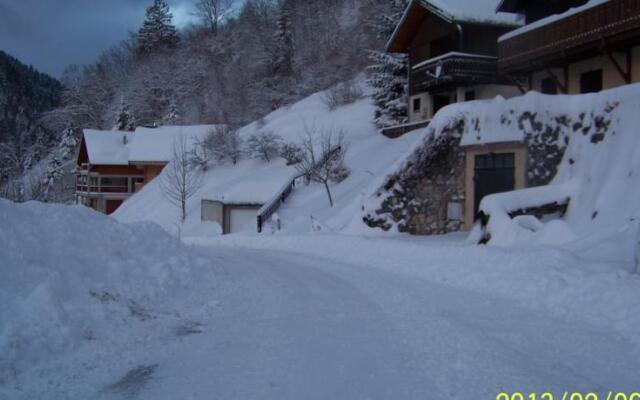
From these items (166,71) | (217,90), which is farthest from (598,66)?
(166,71)

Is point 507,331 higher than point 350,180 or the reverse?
the reverse

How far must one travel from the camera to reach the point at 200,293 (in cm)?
957

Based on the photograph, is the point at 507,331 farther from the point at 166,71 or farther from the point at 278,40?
the point at 166,71

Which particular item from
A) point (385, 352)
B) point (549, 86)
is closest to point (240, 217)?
point (549, 86)

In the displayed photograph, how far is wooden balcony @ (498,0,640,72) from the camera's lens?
18203 millimetres

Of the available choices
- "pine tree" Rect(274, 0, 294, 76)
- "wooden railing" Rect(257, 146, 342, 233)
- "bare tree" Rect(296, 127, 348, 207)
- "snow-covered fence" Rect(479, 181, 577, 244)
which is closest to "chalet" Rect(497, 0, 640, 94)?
"snow-covered fence" Rect(479, 181, 577, 244)

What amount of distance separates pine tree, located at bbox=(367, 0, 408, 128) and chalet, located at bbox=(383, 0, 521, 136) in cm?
162

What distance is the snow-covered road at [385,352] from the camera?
193 inches

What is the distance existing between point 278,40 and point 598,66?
146ft

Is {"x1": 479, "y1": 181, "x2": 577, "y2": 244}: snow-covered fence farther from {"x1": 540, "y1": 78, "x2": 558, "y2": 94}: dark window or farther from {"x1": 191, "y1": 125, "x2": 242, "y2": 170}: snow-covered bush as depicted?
{"x1": 191, "y1": 125, "x2": 242, "y2": 170}: snow-covered bush

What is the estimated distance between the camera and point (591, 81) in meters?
22.4

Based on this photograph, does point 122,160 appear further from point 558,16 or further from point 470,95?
point 558,16
